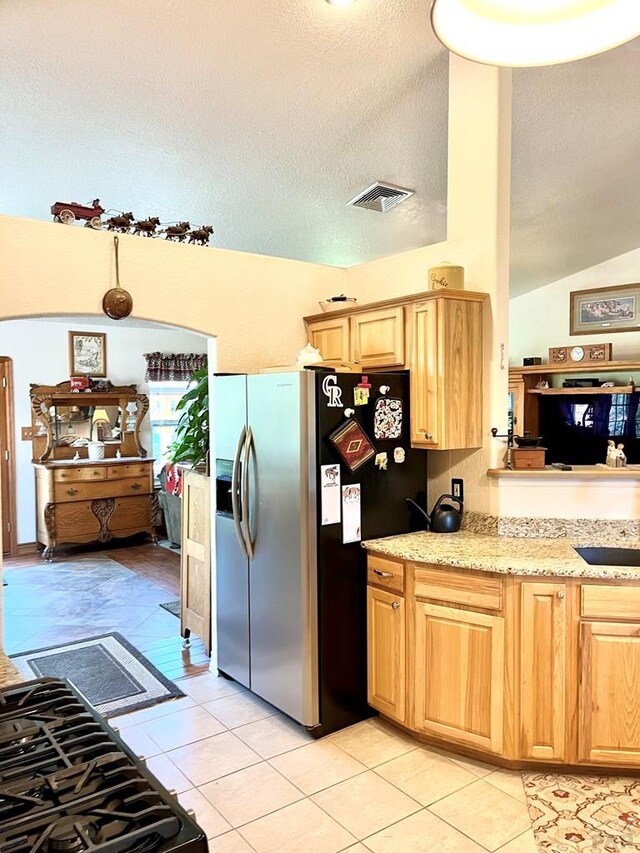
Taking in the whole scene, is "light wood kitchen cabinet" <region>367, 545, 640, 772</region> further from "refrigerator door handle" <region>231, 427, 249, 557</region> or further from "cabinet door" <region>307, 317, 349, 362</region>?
"cabinet door" <region>307, 317, 349, 362</region>

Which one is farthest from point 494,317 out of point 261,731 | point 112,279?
point 261,731


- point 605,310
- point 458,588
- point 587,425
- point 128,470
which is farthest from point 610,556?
point 128,470

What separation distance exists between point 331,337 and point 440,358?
924 millimetres

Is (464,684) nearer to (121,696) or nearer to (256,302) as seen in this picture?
(121,696)

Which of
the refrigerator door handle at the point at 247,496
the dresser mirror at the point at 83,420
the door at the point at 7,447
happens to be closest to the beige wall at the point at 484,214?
the refrigerator door handle at the point at 247,496

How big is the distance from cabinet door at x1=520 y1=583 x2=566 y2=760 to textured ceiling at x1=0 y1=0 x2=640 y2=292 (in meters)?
2.48

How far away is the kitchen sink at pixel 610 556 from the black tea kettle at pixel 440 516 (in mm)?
583

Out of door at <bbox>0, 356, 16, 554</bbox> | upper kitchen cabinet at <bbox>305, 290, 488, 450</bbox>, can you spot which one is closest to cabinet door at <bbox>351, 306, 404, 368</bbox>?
upper kitchen cabinet at <bbox>305, 290, 488, 450</bbox>

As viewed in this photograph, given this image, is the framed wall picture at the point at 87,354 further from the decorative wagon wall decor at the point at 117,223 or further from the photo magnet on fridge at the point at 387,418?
the photo magnet on fridge at the point at 387,418

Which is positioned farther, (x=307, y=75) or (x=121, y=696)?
(x=121, y=696)

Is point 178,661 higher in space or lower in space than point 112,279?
lower

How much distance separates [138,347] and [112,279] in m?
4.04

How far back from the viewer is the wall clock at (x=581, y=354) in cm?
609

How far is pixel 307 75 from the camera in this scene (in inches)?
117
